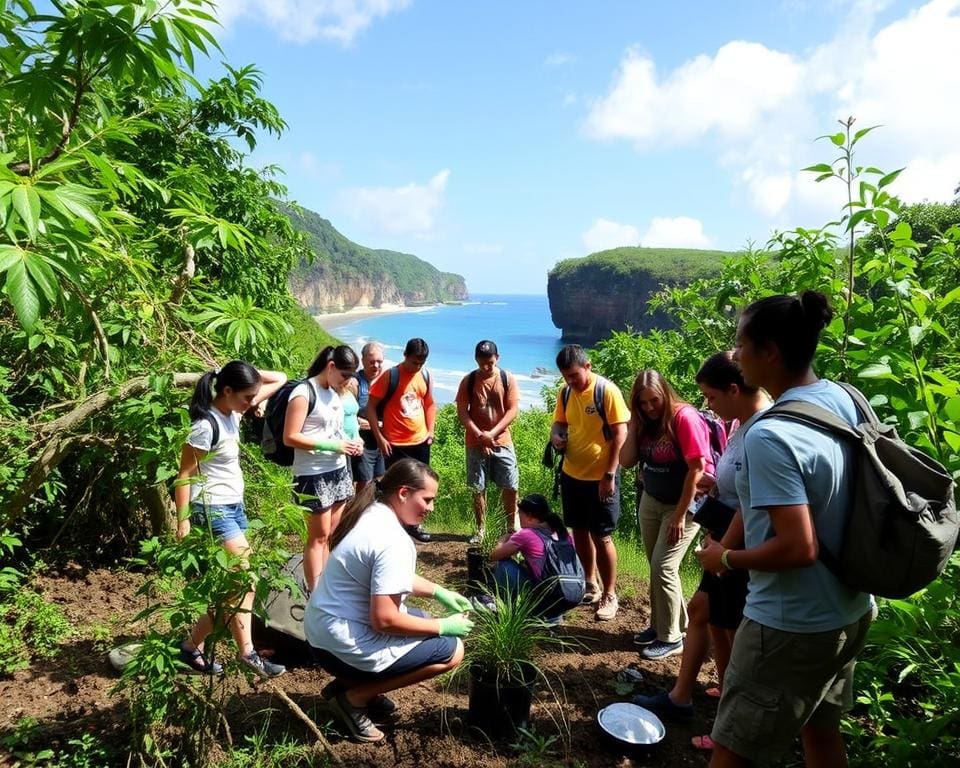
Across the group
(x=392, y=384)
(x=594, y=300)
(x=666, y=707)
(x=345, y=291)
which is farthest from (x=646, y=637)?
(x=345, y=291)

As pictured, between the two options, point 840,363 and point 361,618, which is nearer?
point 361,618

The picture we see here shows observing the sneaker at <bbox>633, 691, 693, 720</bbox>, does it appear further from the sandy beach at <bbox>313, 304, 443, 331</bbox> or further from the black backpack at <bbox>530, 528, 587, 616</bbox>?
the sandy beach at <bbox>313, 304, 443, 331</bbox>

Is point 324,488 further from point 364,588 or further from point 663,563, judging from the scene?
point 663,563

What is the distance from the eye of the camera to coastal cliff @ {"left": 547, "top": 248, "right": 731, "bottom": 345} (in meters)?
75.5

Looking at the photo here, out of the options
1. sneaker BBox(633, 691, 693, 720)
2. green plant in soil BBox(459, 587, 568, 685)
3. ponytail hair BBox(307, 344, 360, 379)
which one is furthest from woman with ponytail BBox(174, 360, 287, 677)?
sneaker BBox(633, 691, 693, 720)

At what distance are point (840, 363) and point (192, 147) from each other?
18.4 ft

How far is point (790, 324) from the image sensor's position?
181 centimetres

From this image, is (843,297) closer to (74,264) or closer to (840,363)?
(840,363)

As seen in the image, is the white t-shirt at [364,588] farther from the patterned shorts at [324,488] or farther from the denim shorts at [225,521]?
the patterned shorts at [324,488]

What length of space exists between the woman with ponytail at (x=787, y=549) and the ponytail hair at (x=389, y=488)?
4.49 feet

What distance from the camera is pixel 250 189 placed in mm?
6188

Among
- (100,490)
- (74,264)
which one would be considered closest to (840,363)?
(74,264)

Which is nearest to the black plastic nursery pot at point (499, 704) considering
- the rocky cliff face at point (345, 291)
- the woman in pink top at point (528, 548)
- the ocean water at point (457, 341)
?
the woman in pink top at point (528, 548)

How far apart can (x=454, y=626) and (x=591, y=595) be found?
185 cm
